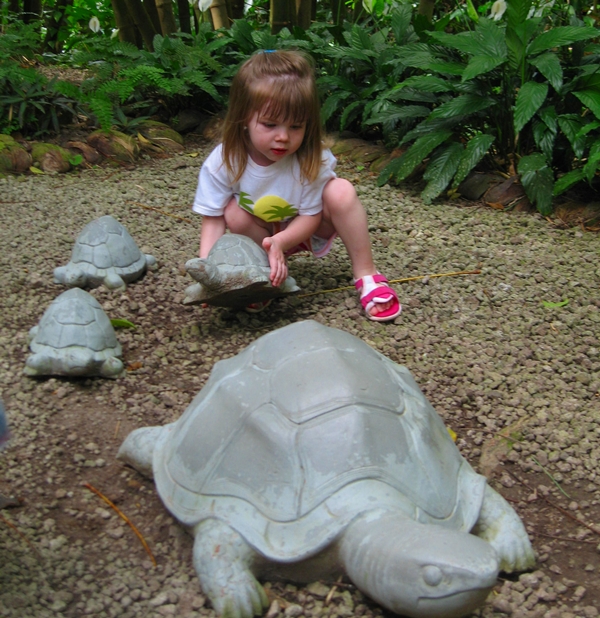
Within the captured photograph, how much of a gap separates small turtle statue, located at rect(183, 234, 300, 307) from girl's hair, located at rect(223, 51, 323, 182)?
449 mm

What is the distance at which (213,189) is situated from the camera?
318 cm

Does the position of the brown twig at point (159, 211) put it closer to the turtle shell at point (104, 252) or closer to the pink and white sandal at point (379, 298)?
the turtle shell at point (104, 252)

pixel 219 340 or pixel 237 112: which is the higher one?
pixel 237 112

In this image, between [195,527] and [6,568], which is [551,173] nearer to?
[195,527]

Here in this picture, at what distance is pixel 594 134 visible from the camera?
13.5 ft

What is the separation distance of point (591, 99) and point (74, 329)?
3186 mm

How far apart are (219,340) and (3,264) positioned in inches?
53.1

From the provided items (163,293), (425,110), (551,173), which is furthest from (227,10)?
(163,293)

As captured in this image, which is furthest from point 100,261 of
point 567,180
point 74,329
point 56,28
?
point 56,28

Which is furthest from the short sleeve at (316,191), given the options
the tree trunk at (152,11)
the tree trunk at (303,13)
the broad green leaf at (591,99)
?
the tree trunk at (152,11)

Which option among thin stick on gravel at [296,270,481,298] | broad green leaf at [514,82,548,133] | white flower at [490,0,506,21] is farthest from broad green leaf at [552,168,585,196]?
white flower at [490,0,506,21]

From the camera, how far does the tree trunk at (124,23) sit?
689cm

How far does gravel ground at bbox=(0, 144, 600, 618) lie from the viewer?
5.85ft

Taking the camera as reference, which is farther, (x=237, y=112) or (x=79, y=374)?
(x=237, y=112)
